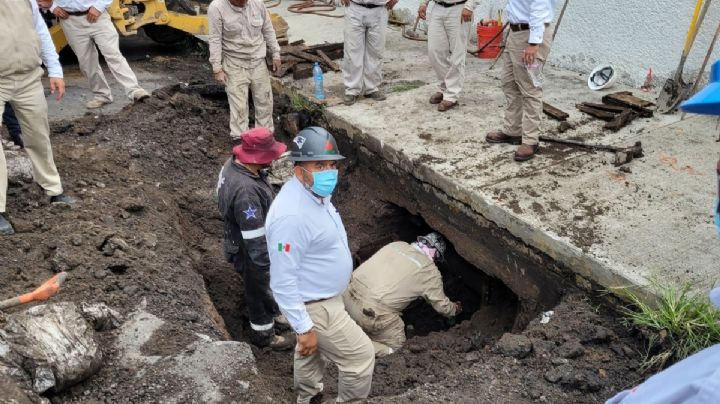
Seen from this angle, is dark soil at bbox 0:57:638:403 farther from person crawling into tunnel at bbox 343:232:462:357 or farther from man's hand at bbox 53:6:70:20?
man's hand at bbox 53:6:70:20

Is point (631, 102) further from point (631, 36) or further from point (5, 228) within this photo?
point (5, 228)

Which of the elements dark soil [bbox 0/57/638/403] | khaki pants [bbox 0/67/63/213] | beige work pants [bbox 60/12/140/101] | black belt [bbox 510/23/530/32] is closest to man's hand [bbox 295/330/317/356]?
dark soil [bbox 0/57/638/403]

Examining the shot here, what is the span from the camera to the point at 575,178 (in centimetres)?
547

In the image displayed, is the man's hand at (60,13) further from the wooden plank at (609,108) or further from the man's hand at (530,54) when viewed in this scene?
the wooden plank at (609,108)

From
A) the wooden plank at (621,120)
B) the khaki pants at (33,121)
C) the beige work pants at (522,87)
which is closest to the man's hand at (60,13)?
the khaki pants at (33,121)

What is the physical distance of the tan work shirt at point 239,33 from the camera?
6609 millimetres

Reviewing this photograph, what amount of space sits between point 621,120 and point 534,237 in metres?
2.27

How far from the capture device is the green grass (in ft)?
12.3

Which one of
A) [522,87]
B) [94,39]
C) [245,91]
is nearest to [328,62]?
[245,91]

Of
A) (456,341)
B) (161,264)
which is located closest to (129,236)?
(161,264)

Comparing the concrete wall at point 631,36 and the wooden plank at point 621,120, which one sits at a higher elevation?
the concrete wall at point 631,36

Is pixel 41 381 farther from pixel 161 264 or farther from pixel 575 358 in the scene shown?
pixel 575 358

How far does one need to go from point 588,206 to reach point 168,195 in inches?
160

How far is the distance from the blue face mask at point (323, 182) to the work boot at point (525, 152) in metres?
2.70
